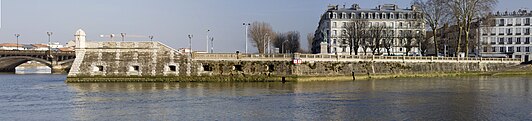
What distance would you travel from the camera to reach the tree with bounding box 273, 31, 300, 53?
4865 inches

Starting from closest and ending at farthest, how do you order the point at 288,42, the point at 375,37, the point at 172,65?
the point at 172,65, the point at 375,37, the point at 288,42

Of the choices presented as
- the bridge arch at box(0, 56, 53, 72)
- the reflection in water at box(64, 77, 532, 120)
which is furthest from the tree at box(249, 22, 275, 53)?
the reflection in water at box(64, 77, 532, 120)

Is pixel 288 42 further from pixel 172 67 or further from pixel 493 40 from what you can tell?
pixel 172 67

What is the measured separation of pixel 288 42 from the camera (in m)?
128

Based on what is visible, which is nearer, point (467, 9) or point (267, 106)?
point (267, 106)

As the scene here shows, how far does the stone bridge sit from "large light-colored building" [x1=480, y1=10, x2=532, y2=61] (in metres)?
79.2

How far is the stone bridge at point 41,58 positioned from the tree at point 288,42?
44.2 m

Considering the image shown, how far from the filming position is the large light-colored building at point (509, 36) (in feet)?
352

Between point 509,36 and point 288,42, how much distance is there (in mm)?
47085

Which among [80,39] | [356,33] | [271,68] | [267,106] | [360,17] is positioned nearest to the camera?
[267,106]

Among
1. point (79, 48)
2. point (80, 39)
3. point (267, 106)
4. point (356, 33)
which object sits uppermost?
point (356, 33)

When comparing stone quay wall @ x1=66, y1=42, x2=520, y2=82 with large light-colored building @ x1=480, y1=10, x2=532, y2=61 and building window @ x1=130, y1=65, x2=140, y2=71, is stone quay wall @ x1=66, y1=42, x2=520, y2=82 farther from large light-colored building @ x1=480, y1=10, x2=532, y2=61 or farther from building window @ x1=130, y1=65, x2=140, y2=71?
large light-colored building @ x1=480, y1=10, x2=532, y2=61

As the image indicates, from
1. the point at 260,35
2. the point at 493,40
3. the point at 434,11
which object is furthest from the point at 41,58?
the point at 493,40

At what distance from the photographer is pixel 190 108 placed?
28641 mm
